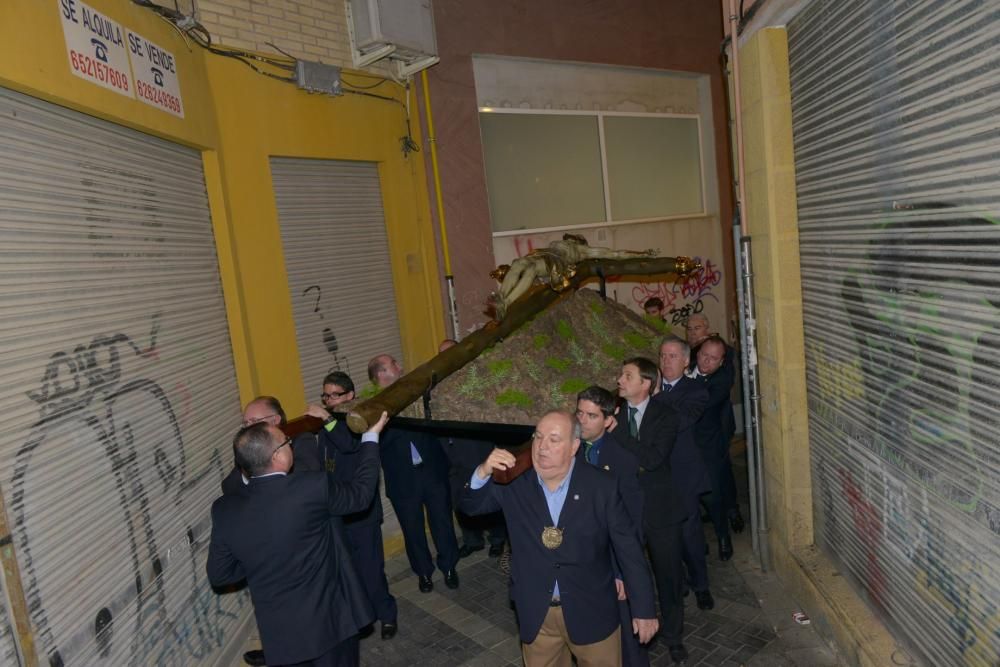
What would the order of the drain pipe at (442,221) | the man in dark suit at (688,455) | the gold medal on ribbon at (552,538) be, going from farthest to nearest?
1. the drain pipe at (442,221)
2. the man in dark suit at (688,455)
3. the gold medal on ribbon at (552,538)

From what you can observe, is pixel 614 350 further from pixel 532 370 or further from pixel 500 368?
pixel 500 368

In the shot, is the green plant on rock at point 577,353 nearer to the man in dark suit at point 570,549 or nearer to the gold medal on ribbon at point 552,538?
the man in dark suit at point 570,549

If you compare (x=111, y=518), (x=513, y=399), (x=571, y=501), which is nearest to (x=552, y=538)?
(x=571, y=501)

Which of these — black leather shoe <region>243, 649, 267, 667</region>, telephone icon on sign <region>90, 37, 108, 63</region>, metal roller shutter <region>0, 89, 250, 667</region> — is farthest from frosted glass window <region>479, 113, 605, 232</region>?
black leather shoe <region>243, 649, 267, 667</region>

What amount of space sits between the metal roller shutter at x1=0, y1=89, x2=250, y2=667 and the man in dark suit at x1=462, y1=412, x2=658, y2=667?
231 centimetres

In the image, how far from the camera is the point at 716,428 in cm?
645

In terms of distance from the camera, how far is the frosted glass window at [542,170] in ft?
29.7

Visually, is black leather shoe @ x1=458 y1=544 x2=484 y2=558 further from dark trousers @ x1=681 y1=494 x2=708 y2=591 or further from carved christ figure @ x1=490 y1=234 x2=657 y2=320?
carved christ figure @ x1=490 y1=234 x2=657 y2=320

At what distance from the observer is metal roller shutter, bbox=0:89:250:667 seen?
3766 mm

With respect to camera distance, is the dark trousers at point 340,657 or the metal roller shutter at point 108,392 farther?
the dark trousers at point 340,657

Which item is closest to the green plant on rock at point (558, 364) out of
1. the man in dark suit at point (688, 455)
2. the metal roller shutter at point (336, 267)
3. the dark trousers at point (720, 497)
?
the man in dark suit at point (688, 455)

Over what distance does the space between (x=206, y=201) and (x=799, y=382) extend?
520 centimetres

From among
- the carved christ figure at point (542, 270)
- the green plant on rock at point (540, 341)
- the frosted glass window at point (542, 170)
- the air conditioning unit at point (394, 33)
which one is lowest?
the green plant on rock at point (540, 341)

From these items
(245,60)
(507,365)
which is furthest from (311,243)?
(507,365)
